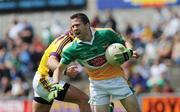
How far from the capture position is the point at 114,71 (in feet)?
33.2

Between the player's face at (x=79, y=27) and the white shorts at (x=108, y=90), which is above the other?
the player's face at (x=79, y=27)

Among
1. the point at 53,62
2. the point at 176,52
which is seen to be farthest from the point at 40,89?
the point at 176,52

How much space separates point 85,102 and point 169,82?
682cm

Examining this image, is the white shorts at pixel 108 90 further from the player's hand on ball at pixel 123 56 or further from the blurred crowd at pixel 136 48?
the blurred crowd at pixel 136 48

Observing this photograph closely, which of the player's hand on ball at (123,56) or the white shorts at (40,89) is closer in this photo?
the player's hand on ball at (123,56)

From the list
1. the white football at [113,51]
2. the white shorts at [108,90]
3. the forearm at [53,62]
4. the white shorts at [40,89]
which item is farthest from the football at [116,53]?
the white shorts at [40,89]

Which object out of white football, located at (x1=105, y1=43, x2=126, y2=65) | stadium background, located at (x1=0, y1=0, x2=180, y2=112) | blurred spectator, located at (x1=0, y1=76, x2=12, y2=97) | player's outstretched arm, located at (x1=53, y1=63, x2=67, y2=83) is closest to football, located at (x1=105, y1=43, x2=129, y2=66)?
white football, located at (x1=105, y1=43, x2=126, y2=65)

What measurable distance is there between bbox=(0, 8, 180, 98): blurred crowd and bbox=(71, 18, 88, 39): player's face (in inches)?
283

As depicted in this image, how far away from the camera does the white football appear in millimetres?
9798

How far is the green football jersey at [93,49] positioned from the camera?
998cm

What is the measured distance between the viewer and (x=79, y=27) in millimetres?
9750

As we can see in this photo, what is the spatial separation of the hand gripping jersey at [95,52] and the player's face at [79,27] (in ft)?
0.55

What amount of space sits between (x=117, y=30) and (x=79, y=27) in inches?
401

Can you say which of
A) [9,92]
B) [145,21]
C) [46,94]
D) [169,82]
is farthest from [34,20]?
[46,94]
